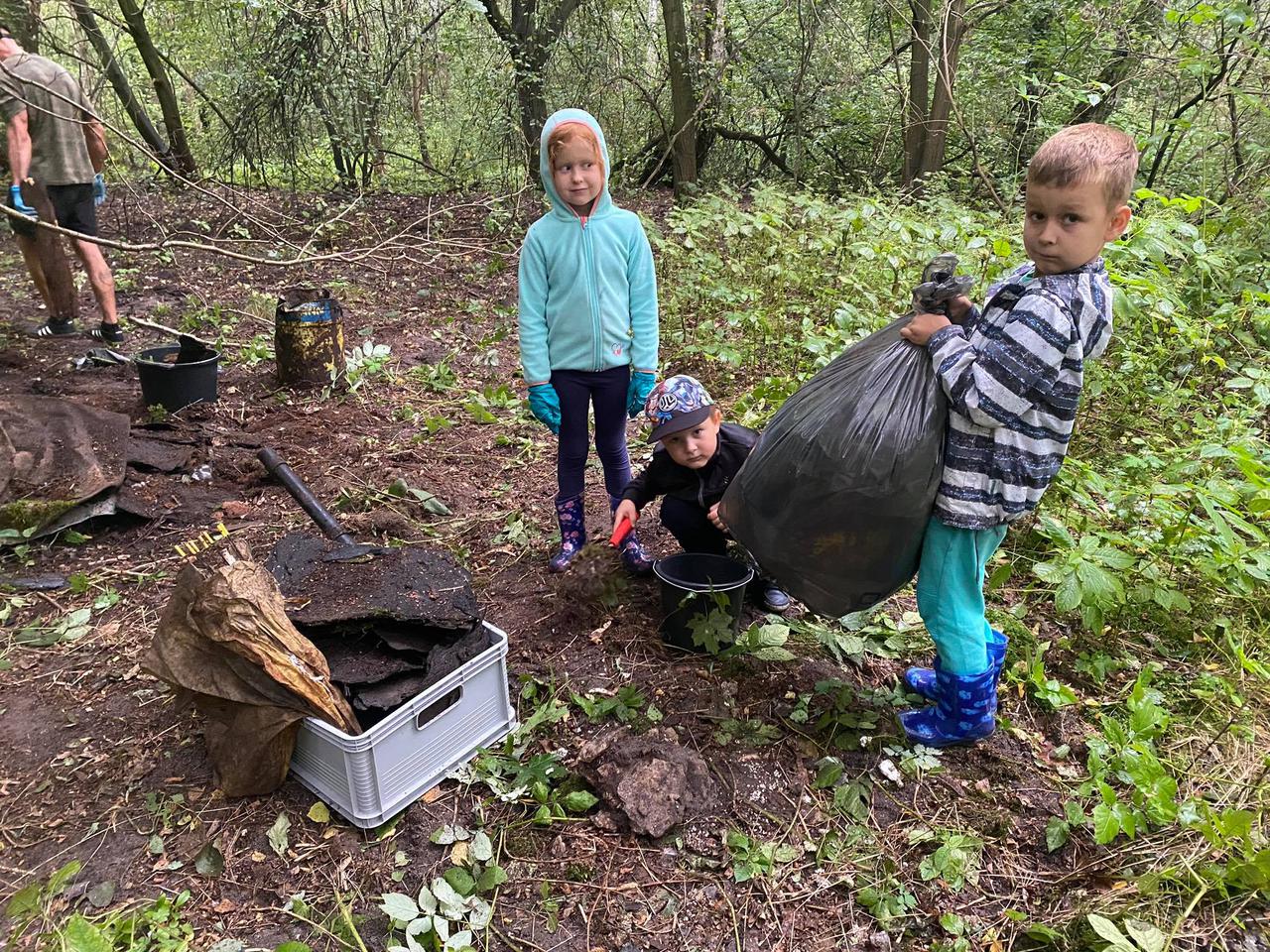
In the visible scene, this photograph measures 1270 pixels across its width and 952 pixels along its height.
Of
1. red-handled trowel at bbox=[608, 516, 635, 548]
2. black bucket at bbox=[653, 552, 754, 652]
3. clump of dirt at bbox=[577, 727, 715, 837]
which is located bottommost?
clump of dirt at bbox=[577, 727, 715, 837]

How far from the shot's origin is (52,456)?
3248 mm

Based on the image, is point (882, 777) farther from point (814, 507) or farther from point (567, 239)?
point (567, 239)

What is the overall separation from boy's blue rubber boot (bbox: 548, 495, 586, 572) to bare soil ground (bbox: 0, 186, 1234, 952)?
0.28ft

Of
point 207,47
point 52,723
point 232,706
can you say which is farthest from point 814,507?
point 207,47

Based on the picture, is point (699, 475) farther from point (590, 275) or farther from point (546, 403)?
point (590, 275)

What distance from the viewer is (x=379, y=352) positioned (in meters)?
4.82

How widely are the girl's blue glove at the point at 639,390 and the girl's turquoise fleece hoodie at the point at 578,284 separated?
92 mm

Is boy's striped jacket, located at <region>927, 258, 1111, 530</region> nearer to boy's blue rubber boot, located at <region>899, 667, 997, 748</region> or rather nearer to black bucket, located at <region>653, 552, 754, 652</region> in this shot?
boy's blue rubber boot, located at <region>899, 667, 997, 748</region>

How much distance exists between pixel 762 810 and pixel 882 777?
0.35m

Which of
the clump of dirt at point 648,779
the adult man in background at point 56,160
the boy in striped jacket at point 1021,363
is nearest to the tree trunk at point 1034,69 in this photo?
the boy in striped jacket at point 1021,363

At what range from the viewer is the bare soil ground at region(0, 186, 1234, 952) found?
1.74 meters

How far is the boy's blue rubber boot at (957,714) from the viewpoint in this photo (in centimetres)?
199

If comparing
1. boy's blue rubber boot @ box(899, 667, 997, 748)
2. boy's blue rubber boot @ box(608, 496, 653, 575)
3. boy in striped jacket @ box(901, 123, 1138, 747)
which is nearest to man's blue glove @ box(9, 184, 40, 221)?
boy's blue rubber boot @ box(608, 496, 653, 575)

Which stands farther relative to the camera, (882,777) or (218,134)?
(218,134)
